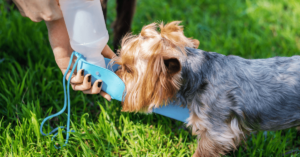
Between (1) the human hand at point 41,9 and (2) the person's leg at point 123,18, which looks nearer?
(1) the human hand at point 41,9

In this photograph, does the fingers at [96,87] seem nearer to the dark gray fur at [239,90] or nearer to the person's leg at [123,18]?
the dark gray fur at [239,90]

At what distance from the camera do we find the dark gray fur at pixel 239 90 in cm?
225

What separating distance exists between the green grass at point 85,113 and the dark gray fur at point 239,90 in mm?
546

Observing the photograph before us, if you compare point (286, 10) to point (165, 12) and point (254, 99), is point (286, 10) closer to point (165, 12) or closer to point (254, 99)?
point (165, 12)

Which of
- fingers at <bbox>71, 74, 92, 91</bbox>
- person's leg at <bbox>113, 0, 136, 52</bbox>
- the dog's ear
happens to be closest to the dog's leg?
the dog's ear

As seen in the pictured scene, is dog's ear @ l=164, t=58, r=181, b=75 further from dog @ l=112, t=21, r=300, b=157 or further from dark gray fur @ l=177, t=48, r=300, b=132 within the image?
dark gray fur @ l=177, t=48, r=300, b=132

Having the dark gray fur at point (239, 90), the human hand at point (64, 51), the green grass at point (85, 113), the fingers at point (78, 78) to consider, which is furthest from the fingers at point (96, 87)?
the dark gray fur at point (239, 90)

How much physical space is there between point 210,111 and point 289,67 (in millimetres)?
819

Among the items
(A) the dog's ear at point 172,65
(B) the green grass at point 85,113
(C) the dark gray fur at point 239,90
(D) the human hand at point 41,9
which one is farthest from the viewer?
(B) the green grass at point 85,113

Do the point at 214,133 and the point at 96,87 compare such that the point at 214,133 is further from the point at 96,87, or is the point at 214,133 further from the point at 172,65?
the point at 96,87

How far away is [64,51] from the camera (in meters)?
2.42

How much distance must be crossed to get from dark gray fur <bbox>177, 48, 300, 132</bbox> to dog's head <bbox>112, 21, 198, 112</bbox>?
Result: 0.53 ft

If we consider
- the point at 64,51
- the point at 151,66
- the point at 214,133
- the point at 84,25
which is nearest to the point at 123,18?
the point at 64,51

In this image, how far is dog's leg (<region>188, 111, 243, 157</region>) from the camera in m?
2.32
